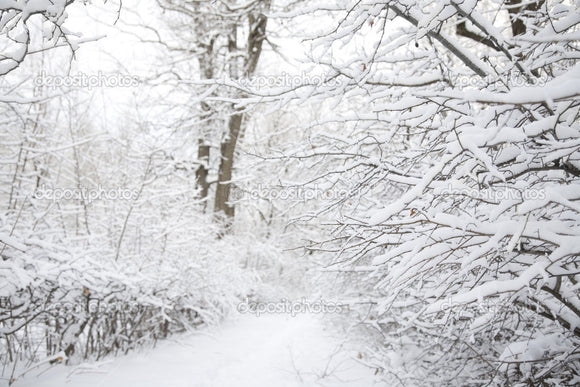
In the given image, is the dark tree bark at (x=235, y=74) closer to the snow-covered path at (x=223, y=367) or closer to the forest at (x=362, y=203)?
the forest at (x=362, y=203)

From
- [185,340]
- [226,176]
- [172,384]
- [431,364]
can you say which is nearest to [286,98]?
[431,364]

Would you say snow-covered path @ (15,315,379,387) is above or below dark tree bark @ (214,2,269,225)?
below

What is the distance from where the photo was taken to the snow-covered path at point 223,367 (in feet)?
10.9

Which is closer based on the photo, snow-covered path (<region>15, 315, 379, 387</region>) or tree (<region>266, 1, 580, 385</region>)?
tree (<region>266, 1, 580, 385</region>)

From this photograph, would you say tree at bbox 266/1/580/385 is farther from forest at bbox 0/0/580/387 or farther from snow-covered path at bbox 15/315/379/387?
snow-covered path at bbox 15/315/379/387

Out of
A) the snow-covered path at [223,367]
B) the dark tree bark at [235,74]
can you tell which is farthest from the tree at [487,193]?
the dark tree bark at [235,74]

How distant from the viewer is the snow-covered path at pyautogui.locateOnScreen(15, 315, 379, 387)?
10.9ft

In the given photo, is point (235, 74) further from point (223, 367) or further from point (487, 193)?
point (487, 193)

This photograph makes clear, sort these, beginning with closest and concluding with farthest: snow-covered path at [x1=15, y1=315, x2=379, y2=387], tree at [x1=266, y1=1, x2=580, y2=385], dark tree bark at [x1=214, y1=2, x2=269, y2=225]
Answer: tree at [x1=266, y1=1, x2=580, y2=385], snow-covered path at [x1=15, y1=315, x2=379, y2=387], dark tree bark at [x1=214, y1=2, x2=269, y2=225]

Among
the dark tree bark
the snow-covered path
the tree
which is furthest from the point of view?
the dark tree bark

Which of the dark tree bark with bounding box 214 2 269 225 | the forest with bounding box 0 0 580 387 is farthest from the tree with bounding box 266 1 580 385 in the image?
the dark tree bark with bounding box 214 2 269 225

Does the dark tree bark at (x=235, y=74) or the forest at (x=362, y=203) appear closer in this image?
the forest at (x=362, y=203)

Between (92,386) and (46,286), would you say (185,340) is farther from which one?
(46,286)

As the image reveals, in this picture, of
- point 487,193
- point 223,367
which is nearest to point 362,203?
point 487,193
